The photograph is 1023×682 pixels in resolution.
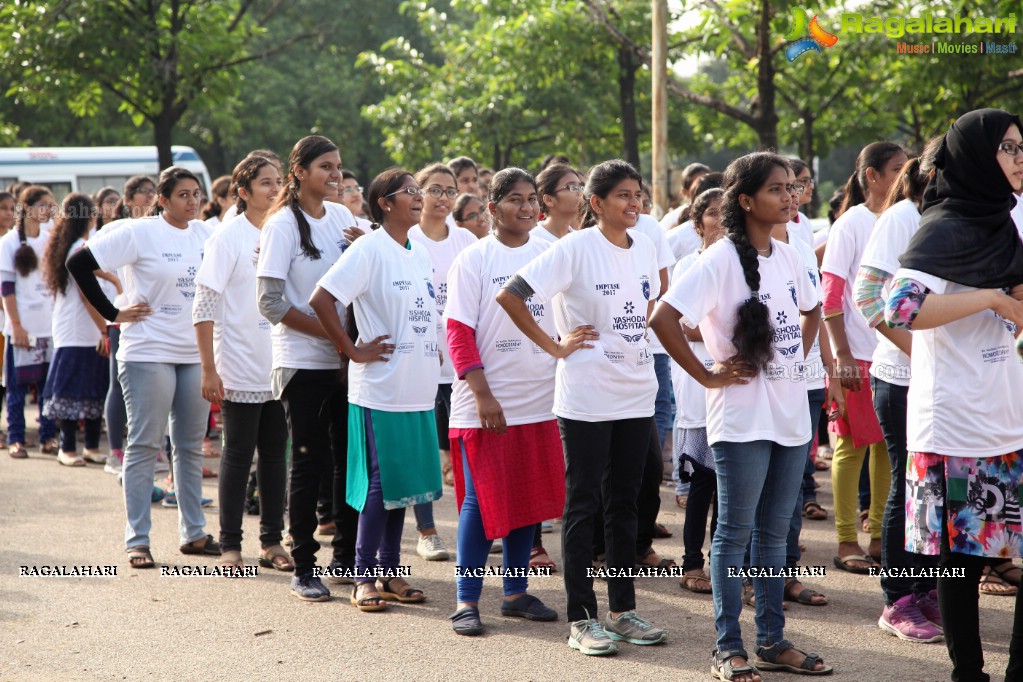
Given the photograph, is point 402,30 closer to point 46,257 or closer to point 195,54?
point 195,54

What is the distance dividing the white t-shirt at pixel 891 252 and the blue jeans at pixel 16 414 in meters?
7.83

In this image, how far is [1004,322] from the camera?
14.5ft

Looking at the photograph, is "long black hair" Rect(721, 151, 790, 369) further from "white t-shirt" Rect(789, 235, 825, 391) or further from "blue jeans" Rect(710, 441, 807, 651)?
"white t-shirt" Rect(789, 235, 825, 391)

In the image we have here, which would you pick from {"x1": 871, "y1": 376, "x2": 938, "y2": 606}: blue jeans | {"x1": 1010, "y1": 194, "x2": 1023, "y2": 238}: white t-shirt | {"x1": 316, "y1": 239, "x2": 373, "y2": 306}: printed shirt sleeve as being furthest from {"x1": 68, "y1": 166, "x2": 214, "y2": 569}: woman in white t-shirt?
{"x1": 1010, "y1": 194, "x2": 1023, "y2": 238}: white t-shirt

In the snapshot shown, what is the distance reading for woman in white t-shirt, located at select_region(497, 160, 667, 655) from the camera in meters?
5.20

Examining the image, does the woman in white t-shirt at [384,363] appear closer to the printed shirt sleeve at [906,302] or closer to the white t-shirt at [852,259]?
the white t-shirt at [852,259]

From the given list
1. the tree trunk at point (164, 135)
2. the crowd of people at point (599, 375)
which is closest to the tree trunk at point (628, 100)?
the tree trunk at point (164, 135)

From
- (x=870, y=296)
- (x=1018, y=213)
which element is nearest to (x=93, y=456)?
(x=870, y=296)

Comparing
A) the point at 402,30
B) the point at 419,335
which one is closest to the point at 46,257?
the point at 419,335

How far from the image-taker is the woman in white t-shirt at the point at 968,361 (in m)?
4.26

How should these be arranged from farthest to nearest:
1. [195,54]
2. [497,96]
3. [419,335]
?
[497,96] < [195,54] < [419,335]

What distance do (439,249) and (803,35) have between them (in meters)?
8.07

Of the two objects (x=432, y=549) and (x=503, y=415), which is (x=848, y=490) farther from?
(x=432, y=549)

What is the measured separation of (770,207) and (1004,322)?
3.20 ft
